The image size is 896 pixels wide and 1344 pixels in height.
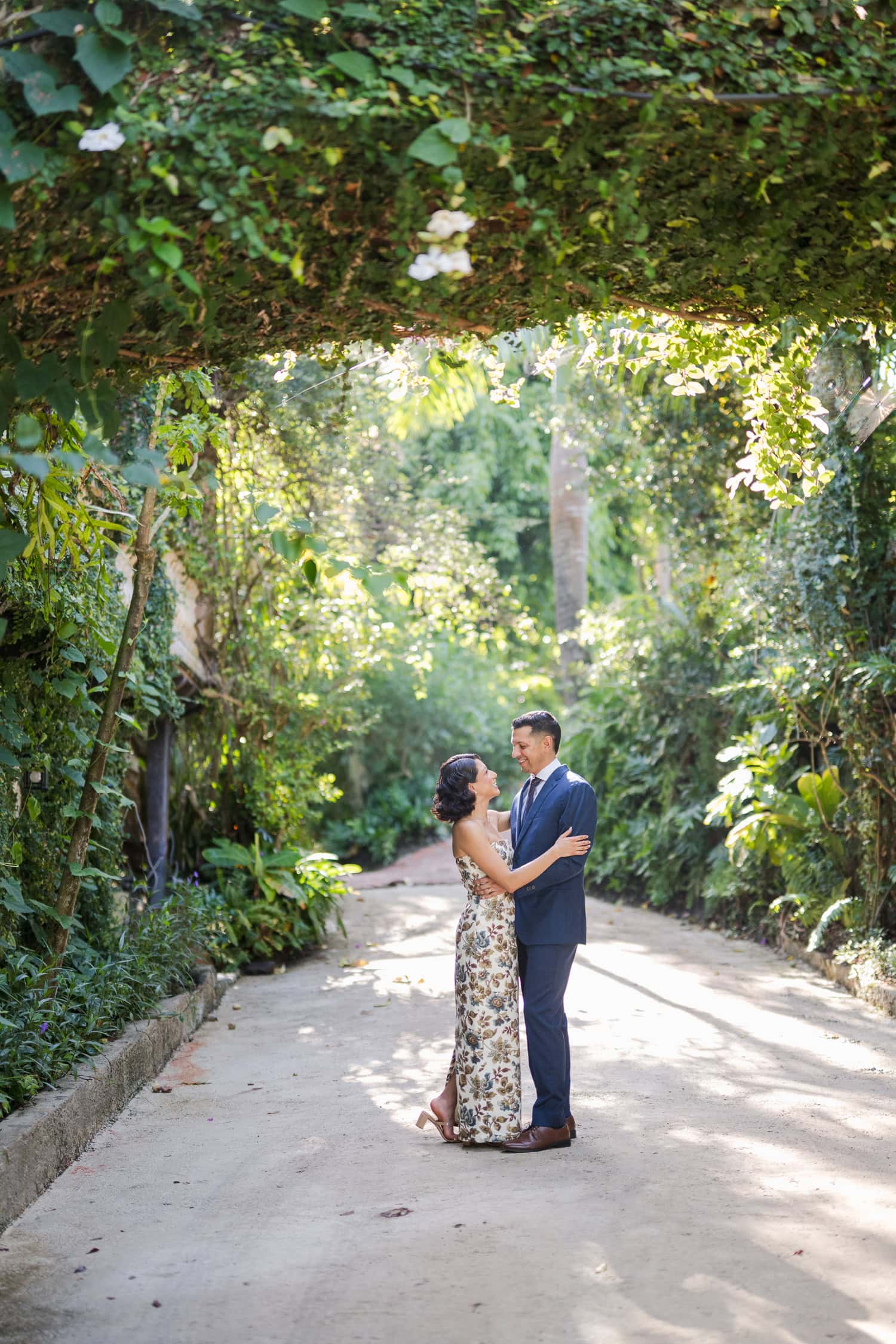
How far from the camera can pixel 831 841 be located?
385 inches

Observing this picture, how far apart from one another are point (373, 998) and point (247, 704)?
3.13 m

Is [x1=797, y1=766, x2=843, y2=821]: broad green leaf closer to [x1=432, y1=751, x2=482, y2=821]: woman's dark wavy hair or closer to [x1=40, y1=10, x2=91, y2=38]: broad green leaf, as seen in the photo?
[x1=432, y1=751, x2=482, y2=821]: woman's dark wavy hair

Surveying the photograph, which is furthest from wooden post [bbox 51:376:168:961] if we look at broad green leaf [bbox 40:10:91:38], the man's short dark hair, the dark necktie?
broad green leaf [bbox 40:10:91:38]

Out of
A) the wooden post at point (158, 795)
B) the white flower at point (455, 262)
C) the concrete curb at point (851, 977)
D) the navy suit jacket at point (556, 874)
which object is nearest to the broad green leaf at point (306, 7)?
the white flower at point (455, 262)

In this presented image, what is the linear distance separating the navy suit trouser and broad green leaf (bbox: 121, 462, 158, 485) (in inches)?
103

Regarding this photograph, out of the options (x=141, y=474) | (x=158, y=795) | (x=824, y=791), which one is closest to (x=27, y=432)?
(x=141, y=474)

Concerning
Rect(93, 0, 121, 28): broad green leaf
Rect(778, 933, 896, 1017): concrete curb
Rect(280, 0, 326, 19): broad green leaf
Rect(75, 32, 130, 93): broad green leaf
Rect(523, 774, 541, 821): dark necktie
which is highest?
Rect(280, 0, 326, 19): broad green leaf

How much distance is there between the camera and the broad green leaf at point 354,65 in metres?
3.09

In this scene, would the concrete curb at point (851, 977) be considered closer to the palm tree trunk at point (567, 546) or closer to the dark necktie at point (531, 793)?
the dark necktie at point (531, 793)

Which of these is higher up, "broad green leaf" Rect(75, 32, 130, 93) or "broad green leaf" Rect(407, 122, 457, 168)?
"broad green leaf" Rect(75, 32, 130, 93)

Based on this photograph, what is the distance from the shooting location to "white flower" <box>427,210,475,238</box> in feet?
10.6

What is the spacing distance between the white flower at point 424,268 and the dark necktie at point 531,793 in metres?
2.65

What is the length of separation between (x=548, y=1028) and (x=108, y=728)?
2629 millimetres

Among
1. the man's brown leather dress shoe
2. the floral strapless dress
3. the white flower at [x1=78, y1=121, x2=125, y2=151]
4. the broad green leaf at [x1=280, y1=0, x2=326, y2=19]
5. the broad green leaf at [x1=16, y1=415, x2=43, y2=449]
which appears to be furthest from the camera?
the floral strapless dress
